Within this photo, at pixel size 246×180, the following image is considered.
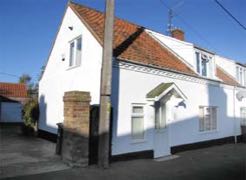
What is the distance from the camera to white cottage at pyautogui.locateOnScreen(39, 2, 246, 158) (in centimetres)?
967

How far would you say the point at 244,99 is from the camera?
18109 mm

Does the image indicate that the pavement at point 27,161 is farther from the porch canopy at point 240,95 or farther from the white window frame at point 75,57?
the porch canopy at point 240,95

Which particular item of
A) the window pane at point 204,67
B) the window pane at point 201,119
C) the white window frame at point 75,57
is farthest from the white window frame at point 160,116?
the window pane at point 204,67

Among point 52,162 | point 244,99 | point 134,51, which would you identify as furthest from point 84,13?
point 244,99

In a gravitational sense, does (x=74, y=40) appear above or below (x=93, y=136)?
above

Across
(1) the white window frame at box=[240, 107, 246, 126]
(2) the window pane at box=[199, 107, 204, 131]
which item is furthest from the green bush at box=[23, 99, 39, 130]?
(1) the white window frame at box=[240, 107, 246, 126]

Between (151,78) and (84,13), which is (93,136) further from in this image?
(84,13)

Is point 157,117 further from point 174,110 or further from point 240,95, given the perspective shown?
point 240,95

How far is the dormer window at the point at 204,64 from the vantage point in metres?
14.9

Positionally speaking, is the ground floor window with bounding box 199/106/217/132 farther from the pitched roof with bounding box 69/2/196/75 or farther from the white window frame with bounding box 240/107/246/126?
the white window frame with bounding box 240/107/246/126

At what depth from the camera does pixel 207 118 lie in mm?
14250

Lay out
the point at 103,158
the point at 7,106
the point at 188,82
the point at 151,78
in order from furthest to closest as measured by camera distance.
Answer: the point at 7,106 < the point at 188,82 < the point at 151,78 < the point at 103,158

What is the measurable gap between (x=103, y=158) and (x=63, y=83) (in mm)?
5902

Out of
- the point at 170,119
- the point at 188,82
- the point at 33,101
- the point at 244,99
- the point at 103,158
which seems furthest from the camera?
the point at 244,99
